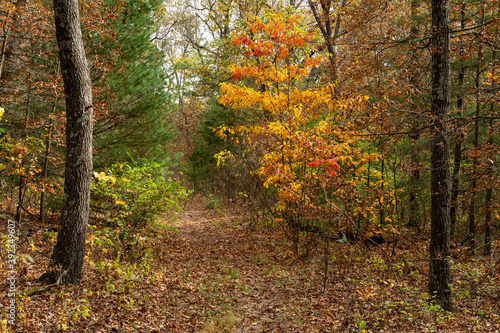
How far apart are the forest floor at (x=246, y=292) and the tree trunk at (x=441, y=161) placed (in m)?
0.32

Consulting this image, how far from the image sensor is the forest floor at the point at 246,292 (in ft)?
16.5

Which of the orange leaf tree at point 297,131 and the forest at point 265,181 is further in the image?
the orange leaf tree at point 297,131

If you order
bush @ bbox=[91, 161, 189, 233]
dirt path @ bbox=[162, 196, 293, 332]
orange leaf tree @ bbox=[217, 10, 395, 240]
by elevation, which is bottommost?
dirt path @ bbox=[162, 196, 293, 332]

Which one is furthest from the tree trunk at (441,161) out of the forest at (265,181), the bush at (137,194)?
the bush at (137,194)

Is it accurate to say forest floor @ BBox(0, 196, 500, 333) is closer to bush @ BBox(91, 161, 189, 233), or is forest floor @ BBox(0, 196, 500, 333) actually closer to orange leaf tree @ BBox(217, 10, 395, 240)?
bush @ BBox(91, 161, 189, 233)

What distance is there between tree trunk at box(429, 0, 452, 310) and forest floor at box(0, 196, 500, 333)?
324 mm

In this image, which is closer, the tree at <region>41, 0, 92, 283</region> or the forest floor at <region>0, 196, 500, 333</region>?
the forest floor at <region>0, 196, 500, 333</region>

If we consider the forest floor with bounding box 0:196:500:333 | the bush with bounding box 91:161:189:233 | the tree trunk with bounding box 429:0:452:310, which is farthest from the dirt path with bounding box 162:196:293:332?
the tree trunk with bounding box 429:0:452:310

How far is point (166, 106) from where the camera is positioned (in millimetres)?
12445

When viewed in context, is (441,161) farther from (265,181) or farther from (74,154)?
(74,154)

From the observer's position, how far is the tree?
5.36 meters

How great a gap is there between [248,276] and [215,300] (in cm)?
167

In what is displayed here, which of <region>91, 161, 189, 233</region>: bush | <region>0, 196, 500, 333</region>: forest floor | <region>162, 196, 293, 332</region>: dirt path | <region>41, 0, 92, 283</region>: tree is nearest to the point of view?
<region>0, 196, 500, 333</region>: forest floor

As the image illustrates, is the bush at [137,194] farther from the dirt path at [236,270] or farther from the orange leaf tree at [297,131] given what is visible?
the orange leaf tree at [297,131]
